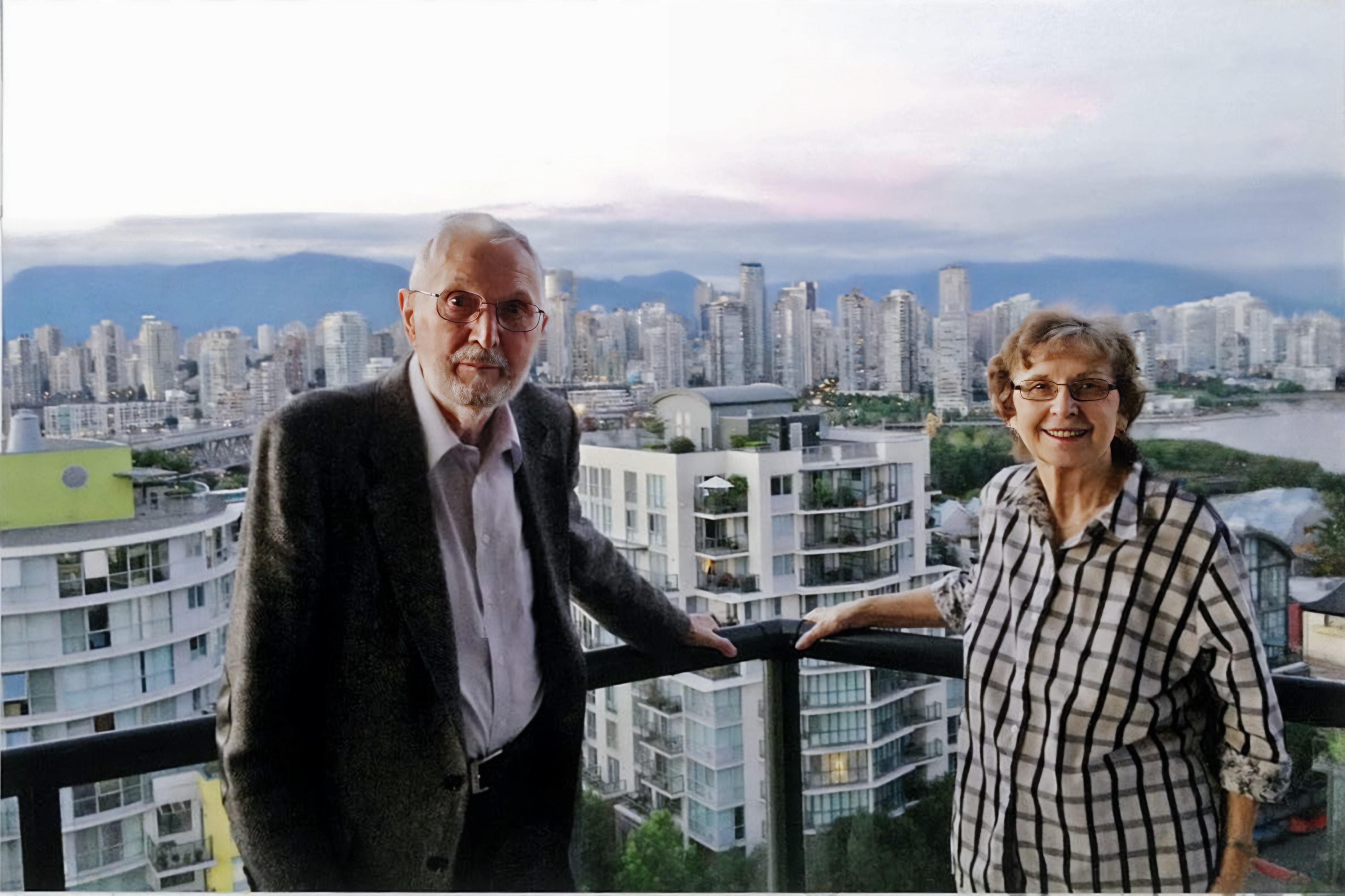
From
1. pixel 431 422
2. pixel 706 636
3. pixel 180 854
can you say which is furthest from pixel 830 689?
pixel 180 854

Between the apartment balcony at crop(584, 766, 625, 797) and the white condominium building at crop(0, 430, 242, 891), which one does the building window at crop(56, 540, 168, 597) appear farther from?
the apartment balcony at crop(584, 766, 625, 797)

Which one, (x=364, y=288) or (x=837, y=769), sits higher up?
(x=364, y=288)

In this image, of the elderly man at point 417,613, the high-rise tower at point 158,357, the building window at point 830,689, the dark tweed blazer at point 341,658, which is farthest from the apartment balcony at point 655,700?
the high-rise tower at point 158,357

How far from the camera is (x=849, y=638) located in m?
2.59

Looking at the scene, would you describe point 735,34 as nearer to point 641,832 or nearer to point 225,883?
point 641,832

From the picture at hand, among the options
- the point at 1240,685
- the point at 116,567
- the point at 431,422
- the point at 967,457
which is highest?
the point at 431,422

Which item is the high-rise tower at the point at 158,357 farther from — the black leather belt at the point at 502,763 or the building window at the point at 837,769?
the building window at the point at 837,769

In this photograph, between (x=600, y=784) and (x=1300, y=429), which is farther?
(x=600, y=784)

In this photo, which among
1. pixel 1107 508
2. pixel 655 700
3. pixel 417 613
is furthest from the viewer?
pixel 655 700

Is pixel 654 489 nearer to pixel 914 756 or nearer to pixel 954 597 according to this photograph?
pixel 954 597

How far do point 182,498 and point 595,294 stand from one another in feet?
3.33

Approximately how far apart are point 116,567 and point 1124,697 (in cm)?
217

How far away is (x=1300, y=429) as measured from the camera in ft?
7.95

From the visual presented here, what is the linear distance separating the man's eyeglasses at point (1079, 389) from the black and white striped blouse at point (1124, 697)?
171 mm
